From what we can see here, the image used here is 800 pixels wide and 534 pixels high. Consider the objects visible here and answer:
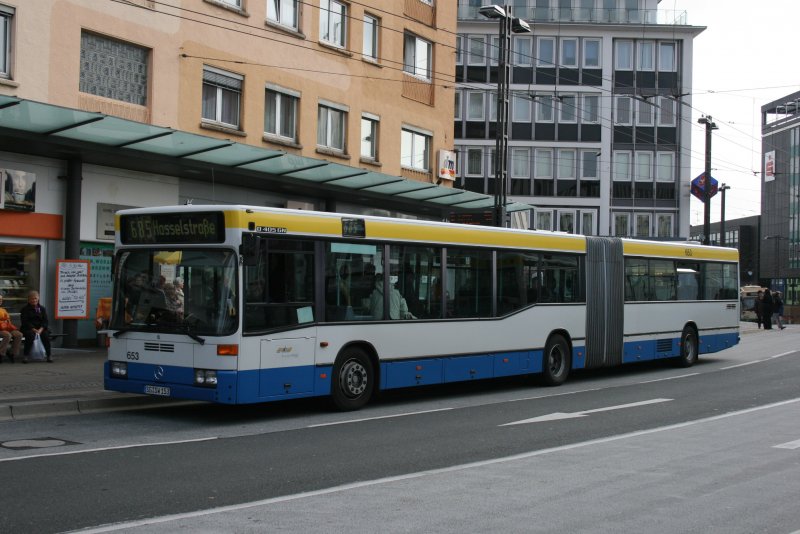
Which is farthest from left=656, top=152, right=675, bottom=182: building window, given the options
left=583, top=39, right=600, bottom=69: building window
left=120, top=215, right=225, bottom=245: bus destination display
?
left=120, top=215, right=225, bottom=245: bus destination display

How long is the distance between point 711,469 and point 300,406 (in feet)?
22.0

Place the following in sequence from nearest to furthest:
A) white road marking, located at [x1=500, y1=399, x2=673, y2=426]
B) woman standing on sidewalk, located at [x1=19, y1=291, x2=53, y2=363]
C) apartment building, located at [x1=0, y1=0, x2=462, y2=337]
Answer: white road marking, located at [x1=500, y1=399, x2=673, y2=426]
woman standing on sidewalk, located at [x1=19, y1=291, x2=53, y2=363]
apartment building, located at [x1=0, y1=0, x2=462, y2=337]

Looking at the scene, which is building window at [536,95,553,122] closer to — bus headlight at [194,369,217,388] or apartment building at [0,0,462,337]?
apartment building at [0,0,462,337]

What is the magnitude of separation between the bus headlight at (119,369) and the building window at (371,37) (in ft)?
59.2

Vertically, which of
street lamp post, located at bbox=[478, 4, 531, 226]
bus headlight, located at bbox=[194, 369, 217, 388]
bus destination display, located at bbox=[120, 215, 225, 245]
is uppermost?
street lamp post, located at bbox=[478, 4, 531, 226]

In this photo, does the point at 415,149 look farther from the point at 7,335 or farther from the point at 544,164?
the point at 544,164

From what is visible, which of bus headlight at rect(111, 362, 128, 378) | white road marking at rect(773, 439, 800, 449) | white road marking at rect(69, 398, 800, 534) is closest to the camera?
white road marking at rect(69, 398, 800, 534)

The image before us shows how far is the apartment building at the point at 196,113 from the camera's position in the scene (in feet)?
62.2

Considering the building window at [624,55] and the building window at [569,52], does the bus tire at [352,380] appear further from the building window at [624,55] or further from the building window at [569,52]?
the building window at [624,55]

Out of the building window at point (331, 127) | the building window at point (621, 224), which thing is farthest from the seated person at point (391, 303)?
the building window at point (621, 224)

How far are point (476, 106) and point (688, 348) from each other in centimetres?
3608

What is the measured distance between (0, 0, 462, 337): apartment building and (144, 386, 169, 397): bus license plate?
6.67 meters

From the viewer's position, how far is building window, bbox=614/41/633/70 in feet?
186

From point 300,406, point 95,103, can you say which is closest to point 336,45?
point 95,103
